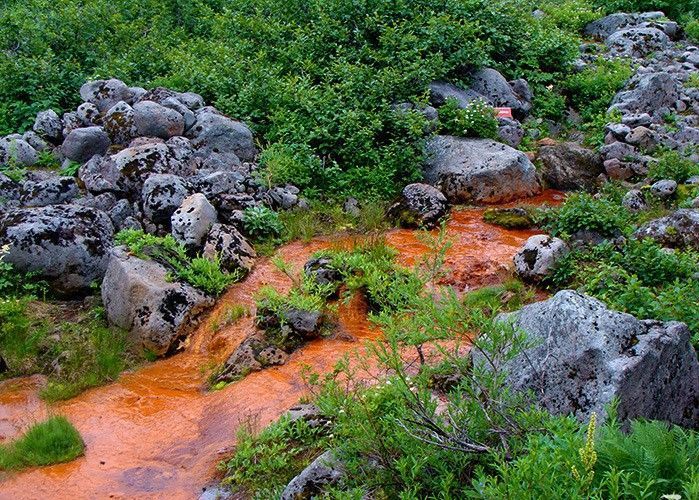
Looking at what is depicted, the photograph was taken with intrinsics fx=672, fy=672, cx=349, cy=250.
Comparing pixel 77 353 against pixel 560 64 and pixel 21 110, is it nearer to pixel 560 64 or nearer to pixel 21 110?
pixel 21 110

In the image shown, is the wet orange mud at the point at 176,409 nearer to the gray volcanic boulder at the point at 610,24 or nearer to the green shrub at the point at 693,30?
the gray volcanic boulder at the point at 610,24

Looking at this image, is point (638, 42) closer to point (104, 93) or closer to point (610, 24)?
point (610, 24)

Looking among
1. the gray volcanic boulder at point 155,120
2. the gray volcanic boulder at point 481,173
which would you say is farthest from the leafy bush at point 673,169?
the gray volcanic boulder at point 155,120

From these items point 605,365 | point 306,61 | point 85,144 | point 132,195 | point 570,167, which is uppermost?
point 605,365

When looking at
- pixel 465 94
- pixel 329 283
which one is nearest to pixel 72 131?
pixel 329 283

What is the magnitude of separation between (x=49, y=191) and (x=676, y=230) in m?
9.38

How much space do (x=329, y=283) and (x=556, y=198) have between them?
5.37 m

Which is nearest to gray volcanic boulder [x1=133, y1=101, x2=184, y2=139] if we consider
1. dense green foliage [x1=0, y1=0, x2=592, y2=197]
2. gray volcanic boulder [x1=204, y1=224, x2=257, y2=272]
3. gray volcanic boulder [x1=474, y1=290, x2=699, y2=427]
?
dense green foliage [x1=0, y1=0, x2=592, y2=197]

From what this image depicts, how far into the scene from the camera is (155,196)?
1054 centimetres

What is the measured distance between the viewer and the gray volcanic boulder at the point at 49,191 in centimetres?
1068

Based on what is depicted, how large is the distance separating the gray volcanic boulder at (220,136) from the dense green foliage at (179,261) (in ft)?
9.79

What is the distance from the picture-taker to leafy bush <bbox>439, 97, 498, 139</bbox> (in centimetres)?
1295

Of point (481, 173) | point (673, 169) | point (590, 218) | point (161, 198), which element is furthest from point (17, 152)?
point (673, 169)

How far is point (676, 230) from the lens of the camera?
8898mm
